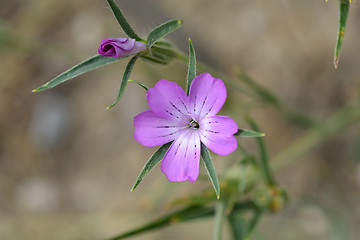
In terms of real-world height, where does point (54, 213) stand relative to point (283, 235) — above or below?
above

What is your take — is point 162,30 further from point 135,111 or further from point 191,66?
point 135,111

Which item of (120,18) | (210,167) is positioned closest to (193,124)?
(210,167)

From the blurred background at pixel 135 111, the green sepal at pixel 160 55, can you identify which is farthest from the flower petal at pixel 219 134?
the blurred background at pixel 135 111

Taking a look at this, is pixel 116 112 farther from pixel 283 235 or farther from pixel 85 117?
pixel 283 235

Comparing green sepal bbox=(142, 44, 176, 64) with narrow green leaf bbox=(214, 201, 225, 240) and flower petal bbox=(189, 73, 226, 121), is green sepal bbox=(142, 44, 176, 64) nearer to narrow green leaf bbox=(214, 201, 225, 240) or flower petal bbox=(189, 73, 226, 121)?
flower petal bbox=(189, 73, 226, 121)

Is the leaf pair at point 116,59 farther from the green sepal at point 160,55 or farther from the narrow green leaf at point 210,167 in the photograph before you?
the narrow green leaf at point 210,167

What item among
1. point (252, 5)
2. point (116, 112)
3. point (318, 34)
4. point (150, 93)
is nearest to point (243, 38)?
point (252, 5)
